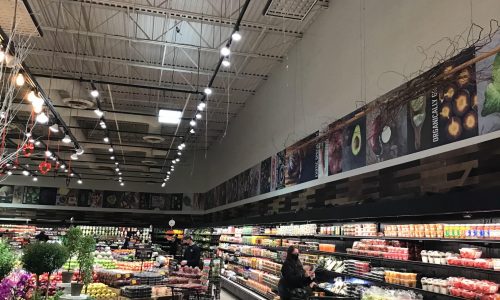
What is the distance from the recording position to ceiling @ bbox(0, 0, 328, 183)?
9.61 m

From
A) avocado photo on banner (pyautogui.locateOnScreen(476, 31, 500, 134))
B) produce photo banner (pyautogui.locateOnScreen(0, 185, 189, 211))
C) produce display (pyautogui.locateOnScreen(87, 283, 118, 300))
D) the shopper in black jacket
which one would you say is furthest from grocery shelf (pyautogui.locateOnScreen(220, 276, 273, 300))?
produce photo banner (pyautogui.locateOnScreen(0, 185, 189, 211))

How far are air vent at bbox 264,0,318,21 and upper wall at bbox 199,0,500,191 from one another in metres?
0.37

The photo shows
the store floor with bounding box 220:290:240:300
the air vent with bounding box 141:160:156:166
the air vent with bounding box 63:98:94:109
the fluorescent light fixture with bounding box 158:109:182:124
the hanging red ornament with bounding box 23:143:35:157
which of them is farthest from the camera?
the air vent with bounding box 141:160:156:166

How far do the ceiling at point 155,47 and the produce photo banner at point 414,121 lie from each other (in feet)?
8.27

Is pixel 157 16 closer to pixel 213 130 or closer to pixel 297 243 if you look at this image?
pixel 297 243

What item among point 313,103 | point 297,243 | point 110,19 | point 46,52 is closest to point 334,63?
point 313,103

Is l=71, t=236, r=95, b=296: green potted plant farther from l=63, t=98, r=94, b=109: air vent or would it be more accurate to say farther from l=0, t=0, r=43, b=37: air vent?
l=63, t=98, r=94, b=109: air vent

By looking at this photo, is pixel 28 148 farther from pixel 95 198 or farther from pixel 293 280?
pixel 95 198

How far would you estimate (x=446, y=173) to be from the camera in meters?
4.91

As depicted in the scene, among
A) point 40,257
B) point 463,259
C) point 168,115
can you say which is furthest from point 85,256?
point 168,115

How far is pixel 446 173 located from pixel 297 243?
4.83m

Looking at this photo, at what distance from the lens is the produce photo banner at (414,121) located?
4.52 meters

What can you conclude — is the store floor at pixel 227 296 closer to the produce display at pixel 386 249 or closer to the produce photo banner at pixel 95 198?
the produce display at pixel 386 249

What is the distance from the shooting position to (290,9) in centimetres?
941
